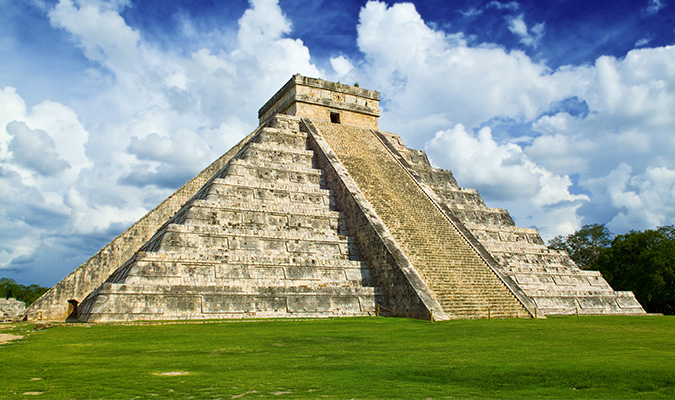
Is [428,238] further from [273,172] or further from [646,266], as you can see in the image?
[646,266]

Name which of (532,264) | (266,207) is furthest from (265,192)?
(532,264)

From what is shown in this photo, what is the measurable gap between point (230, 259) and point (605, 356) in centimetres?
1002

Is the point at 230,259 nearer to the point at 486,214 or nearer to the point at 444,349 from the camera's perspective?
the point at 444,349

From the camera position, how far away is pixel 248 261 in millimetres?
14805

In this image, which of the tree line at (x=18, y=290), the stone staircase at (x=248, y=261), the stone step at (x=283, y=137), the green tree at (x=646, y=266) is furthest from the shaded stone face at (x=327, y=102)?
the tree line at (x=18, y=290)

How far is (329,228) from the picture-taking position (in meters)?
17.2

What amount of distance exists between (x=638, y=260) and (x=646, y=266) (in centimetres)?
136

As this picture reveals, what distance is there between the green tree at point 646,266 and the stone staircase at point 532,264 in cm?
847

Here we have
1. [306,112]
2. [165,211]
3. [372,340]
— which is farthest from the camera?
[306,112]

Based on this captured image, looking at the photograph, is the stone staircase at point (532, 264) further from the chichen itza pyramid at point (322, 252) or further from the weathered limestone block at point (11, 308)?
the weathered limestone block at point (11, 308)

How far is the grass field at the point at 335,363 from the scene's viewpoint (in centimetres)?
533

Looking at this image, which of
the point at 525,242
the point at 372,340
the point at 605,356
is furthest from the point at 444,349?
the point at 525,242

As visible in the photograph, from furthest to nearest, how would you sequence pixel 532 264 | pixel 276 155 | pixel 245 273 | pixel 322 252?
1. pixel 532 264
2. pixel 276 155
3. pixel 322 252
4. pixel 245 273

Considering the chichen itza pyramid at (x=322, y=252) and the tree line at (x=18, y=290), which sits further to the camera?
the tree line at (x=18, y=290)
